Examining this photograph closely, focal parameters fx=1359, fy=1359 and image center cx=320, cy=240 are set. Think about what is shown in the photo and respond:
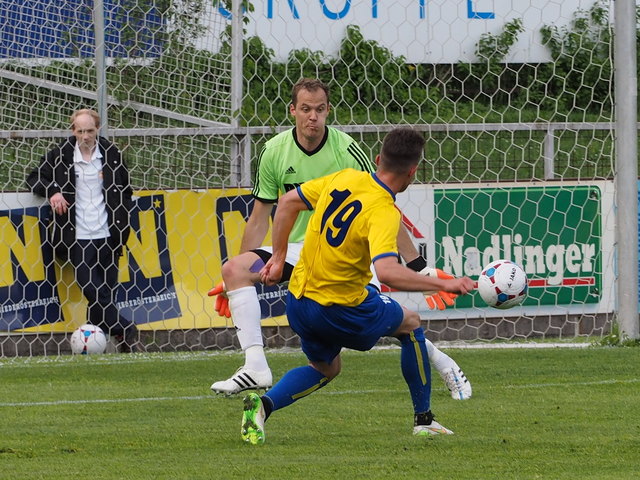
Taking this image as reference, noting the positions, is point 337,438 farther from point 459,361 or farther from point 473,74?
point 473,74

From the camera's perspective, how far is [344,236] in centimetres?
584

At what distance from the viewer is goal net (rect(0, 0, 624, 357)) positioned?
1067 centimetres

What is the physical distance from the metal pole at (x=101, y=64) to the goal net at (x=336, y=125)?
Result: 0.06 ft

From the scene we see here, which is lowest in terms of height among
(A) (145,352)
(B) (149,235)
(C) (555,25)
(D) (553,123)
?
(A) (145,352)

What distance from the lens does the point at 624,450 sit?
553cm

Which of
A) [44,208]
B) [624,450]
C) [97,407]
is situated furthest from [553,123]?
[624,450]

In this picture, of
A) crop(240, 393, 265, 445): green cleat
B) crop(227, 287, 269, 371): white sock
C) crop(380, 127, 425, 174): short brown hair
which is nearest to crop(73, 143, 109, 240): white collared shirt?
crop(227, 287, 269, 371): white sock

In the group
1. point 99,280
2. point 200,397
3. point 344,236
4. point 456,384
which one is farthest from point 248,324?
point 99,280

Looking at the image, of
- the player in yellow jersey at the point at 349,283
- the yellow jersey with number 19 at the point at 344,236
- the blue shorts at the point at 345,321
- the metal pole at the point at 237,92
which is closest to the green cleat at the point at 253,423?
the player in yellow jersey at the point at 349,283

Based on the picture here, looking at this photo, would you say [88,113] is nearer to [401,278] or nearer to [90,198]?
[90,198]

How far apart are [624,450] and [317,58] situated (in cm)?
639

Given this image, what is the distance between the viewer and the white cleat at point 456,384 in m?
7.42

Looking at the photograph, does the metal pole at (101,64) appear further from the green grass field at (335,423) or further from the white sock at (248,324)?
the white sock at (248,324)

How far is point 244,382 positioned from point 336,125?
440 cm
